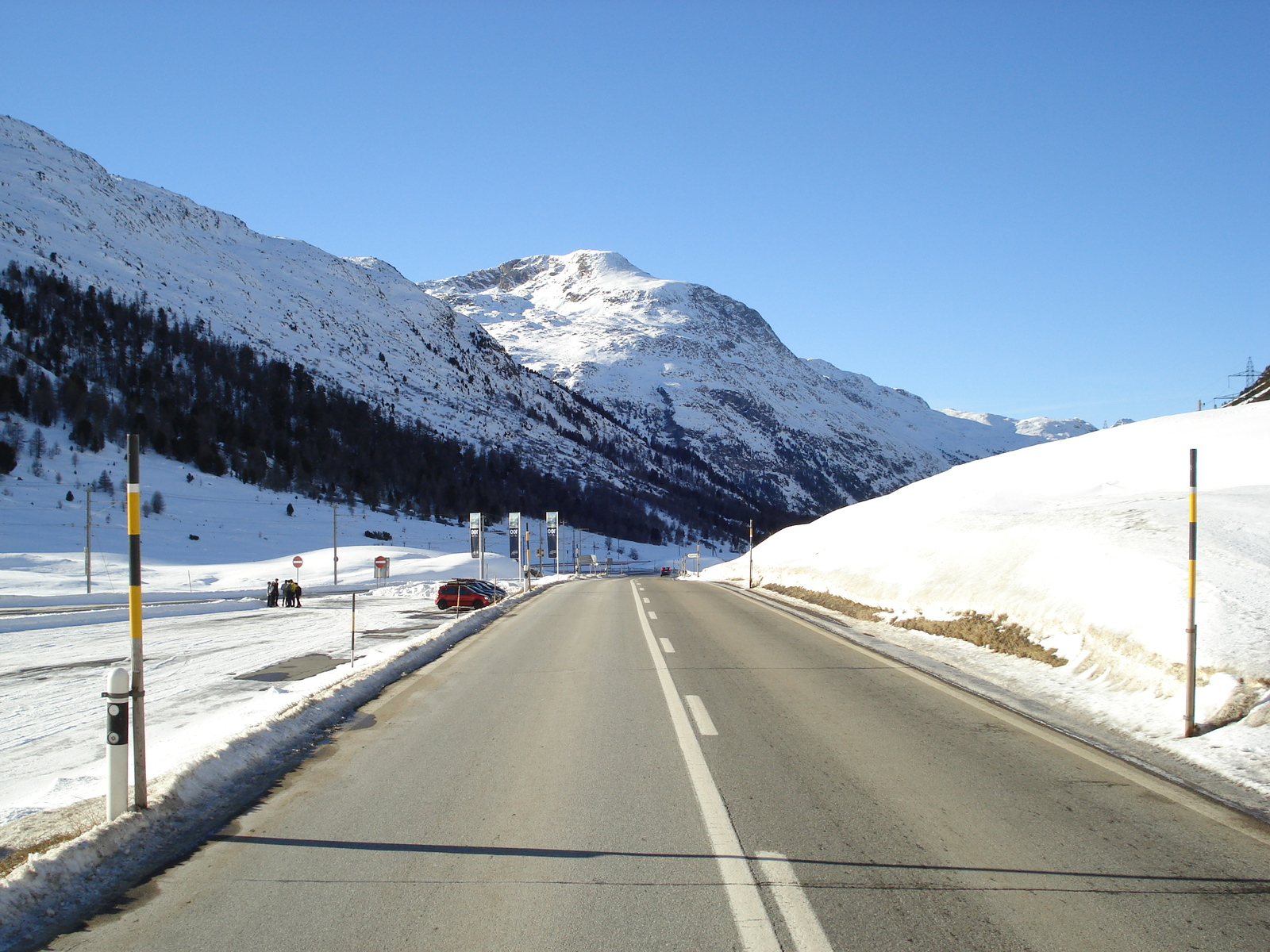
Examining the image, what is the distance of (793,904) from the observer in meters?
4.15

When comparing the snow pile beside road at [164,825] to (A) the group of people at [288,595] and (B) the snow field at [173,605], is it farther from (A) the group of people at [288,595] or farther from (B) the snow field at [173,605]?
(A) the group of people at [288,595]

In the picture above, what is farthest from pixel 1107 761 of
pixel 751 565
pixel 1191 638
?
pixel 751 565

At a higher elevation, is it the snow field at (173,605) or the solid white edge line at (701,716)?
the solid white edge line at (701,716)

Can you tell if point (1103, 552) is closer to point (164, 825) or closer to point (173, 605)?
point (164, 825)

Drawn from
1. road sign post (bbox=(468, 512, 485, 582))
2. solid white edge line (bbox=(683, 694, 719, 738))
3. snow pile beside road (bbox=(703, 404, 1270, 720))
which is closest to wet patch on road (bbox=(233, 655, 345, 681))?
solid white edge line (bbox=(683, 694, 719, 738))

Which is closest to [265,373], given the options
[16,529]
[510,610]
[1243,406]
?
[16,529]

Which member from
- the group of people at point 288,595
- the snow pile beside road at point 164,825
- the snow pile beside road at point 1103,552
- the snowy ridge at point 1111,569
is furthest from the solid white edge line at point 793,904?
the group of people at point 288,595

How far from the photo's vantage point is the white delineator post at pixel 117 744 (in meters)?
5.22

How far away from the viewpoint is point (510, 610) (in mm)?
25625

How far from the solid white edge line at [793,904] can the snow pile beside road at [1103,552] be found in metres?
5.02

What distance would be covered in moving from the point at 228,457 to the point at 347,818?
4690 inches

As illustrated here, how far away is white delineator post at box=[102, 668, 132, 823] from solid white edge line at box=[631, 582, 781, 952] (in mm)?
3860

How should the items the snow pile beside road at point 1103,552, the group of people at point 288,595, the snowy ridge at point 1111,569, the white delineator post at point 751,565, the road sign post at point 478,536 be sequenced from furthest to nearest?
the road sign post at point 478,536
the white delineator post at point 751,565
the group of people at point 288,595
the snow pile beside road at point 1103,552
the snowy ridge at point 1111,569

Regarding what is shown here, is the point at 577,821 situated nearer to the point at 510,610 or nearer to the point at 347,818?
the point at 347,818
